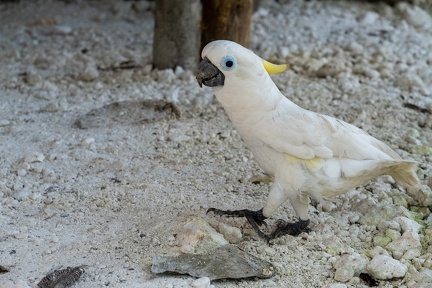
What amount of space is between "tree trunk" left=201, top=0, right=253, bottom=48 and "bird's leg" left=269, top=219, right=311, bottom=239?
6.19ft

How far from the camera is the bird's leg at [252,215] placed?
2.79 metres

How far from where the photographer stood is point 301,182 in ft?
8.82

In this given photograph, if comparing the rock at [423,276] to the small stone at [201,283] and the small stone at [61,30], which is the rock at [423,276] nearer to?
the small stone at [201,283]

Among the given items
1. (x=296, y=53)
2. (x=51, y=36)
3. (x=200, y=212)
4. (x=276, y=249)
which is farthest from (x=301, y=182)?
(x=51, y=36)

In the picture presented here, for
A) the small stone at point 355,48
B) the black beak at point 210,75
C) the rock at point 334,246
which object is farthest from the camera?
the small stone at point 355,48

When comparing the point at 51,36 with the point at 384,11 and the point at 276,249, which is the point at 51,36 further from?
the point at 276,249

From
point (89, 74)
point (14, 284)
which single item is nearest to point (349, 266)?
point (14, 284)

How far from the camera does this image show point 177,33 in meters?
4.44

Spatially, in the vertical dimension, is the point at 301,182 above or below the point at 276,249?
above

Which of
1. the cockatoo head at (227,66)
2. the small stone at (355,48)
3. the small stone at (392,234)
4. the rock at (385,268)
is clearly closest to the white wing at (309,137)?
the cockatoo head at (227,66)

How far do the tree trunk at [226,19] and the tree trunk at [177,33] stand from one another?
5cm

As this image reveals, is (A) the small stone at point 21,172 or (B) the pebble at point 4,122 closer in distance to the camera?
(A) the small stone at point 21,172

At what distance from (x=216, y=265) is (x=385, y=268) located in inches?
22.5

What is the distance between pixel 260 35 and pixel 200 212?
8.25 ft
